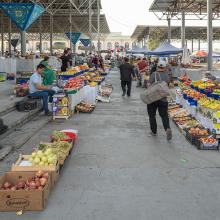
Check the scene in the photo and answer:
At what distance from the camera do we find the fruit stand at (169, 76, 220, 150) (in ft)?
25.9

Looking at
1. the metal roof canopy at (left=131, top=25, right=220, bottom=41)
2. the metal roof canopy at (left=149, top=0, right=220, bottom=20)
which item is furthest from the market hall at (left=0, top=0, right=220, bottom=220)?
the metal roof canopy at (left=131, top=25, right=220, bottom=41)

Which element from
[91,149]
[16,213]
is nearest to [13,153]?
[91,149]

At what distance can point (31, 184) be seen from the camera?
4.71m

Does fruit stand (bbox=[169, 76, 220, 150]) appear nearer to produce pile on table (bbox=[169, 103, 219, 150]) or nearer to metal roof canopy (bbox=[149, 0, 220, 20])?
produce pile on table (bbox=[169, 103, 219, 150])

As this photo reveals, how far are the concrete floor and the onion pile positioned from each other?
25 centimetres

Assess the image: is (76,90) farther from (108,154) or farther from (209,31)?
(209,31)

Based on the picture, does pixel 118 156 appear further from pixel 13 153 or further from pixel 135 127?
pixel 135 127

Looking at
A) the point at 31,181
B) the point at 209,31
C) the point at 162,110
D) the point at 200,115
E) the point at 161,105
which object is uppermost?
the point at 209,31

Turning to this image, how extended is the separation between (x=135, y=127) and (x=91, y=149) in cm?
262

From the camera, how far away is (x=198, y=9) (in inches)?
1186

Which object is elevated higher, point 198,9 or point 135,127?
point 198,9

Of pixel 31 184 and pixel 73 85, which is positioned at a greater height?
pixel 73 85

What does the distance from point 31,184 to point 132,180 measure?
4.96 feet

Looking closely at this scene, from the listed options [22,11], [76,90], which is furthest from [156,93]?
[22,11]
